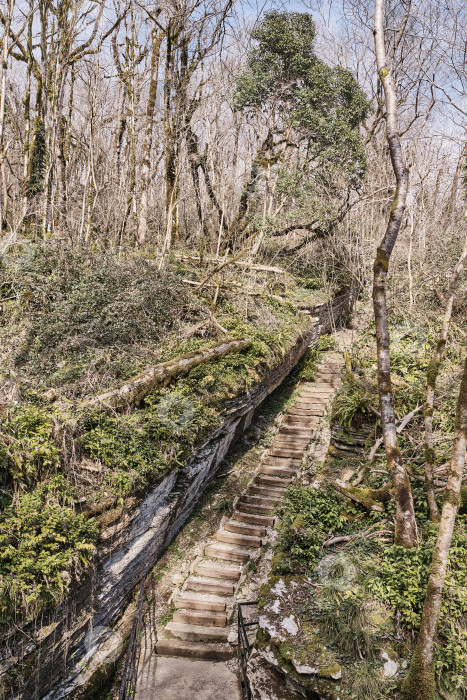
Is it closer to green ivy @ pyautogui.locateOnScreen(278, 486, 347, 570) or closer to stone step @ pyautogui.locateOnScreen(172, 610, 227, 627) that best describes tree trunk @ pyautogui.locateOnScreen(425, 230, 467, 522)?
green ivy @ pyautogui.locateOnScreen(278, 486, 347, 570)

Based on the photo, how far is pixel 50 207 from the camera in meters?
13.0

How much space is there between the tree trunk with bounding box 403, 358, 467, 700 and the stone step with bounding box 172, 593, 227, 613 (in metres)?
4.90

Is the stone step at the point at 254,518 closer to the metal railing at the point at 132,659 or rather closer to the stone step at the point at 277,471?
the stone step at the point at 277,471

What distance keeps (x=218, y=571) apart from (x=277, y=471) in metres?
3.57

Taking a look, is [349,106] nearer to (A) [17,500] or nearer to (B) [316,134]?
(B) [316,134]

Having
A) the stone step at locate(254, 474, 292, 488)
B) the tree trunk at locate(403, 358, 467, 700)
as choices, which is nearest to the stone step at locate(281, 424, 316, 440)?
the stone step at locate(254, 474, 292, 488)

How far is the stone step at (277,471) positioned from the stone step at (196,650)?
15.8 feet

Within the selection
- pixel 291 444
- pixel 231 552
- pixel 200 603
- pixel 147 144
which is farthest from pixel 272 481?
pixel 147 144

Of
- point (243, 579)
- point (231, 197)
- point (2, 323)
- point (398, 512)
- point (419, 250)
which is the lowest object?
point (243, 579)

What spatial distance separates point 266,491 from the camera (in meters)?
11.6

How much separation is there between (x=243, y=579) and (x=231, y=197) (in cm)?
1370

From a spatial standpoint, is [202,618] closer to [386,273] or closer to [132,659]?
[132,659]

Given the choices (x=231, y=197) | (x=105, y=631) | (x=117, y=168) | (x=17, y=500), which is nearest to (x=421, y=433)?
(x=105, y=631)

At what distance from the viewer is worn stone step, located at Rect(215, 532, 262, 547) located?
10.2m
